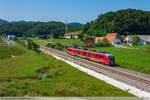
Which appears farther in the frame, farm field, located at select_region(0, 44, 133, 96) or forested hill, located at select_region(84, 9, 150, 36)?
forested hill, located at select_region(84, 9, 150, 36)

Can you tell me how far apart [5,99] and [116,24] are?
571ft

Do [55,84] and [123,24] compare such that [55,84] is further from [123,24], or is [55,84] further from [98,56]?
[123,24]

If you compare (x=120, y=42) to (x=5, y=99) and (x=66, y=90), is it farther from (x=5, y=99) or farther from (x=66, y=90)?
(x=5, y=99)

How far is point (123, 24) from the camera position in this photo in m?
178

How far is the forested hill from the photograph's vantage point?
180 metres

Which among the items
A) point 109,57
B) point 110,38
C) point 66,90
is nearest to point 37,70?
point 109,57

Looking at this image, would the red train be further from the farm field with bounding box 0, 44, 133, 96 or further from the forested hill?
the forested hill

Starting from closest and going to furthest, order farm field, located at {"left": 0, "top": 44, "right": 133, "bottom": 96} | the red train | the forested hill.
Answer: farm field, located at {"left": 0, "top": 44, "right": 133, "bottom": 96}, the red train, the forested hill

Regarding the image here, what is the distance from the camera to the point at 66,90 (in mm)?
24766

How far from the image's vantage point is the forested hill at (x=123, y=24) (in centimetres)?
17975

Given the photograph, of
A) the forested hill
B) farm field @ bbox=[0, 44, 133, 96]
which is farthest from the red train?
the forested hill

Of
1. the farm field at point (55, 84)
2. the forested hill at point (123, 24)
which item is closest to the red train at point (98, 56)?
the farm field at point (55, 84)

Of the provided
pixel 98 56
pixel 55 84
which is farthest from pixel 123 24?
pixel 55 84

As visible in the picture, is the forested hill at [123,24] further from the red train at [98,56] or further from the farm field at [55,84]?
the farm field at [55,84]
